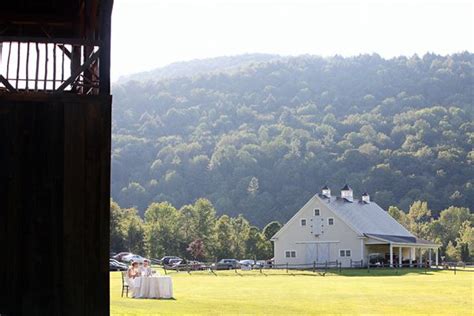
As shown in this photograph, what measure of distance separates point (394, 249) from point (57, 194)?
63.6m

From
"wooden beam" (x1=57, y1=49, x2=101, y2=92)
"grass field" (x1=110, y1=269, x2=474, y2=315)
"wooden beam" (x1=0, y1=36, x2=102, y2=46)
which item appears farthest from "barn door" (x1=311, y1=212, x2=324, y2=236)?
"wooden beam" (x1=57, y1=49, x2=101, y2=92)

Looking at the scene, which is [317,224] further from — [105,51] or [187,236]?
[105,51]

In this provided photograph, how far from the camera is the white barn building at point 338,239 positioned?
68875 millimetres

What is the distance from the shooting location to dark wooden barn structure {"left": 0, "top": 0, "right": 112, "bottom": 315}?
35.6 ft

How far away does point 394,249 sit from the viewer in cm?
7269

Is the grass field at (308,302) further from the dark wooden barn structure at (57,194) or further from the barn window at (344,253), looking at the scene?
the barn window at (344,253)

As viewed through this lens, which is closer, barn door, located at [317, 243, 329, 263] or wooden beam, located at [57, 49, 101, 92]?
wooden beam, located at [57, 49, 101, 92]

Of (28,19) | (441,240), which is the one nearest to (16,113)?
(28,19)

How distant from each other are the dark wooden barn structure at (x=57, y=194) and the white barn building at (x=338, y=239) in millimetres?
56572

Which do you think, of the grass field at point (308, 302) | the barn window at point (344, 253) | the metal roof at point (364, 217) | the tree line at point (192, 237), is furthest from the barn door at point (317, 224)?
the grass field at point (308, 302)

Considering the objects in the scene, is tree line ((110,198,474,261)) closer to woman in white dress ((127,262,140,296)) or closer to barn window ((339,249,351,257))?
barn window ((339,249,351,257))

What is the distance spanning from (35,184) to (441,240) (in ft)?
264

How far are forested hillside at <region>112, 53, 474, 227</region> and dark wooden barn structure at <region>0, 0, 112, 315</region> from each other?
103 meters

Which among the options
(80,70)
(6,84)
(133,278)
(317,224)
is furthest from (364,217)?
(6,84)
